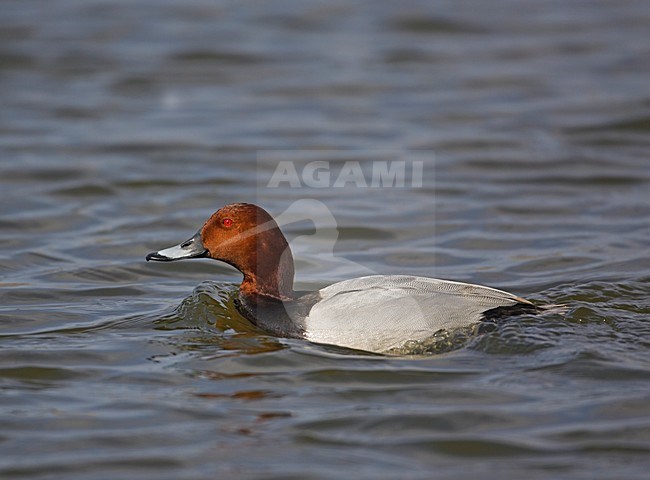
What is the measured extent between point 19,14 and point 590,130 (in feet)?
33.6

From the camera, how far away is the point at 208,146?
12.6m

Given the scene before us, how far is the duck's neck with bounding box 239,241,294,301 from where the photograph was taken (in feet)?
23.6

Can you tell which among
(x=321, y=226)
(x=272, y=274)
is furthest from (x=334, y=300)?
(x=321, y=226)

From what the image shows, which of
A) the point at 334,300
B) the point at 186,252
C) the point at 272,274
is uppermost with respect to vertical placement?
the point at 186,252

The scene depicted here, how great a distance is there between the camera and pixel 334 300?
22.3ft

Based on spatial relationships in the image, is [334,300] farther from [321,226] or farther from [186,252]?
[321,226]

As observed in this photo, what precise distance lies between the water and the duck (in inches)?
6.0

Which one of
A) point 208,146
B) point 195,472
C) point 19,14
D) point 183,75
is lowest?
point 195,472

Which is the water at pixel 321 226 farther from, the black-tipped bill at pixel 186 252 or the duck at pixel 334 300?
the black-tipped bill at pixel 186 252

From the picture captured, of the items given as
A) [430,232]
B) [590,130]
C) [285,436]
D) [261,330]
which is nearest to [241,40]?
[590,130]

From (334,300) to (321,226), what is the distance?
344cm

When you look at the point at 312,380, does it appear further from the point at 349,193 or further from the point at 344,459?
the point at 349,193

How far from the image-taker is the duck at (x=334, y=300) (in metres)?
6.61

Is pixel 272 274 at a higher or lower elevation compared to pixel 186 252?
lower
